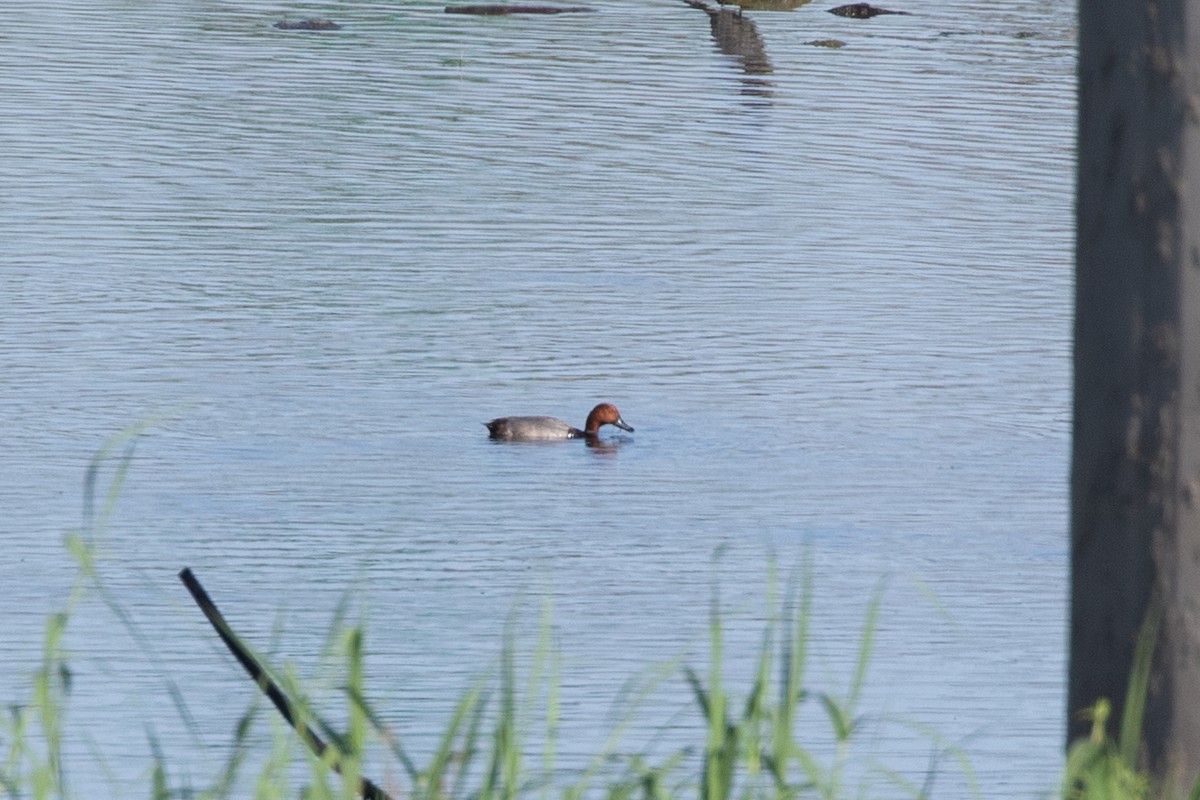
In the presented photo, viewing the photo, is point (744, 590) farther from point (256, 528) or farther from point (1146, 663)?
point (1146, 663)

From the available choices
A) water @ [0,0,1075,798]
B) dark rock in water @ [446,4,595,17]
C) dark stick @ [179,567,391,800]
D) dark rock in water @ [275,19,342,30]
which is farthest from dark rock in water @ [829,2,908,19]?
dark stick @ [179,567,391,800]

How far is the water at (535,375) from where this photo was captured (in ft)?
25.9

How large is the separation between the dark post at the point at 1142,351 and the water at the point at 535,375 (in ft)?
2.27

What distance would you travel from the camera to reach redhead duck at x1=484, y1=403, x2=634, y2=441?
428 inches

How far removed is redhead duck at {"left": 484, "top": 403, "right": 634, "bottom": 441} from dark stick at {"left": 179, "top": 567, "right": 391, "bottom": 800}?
7072mm

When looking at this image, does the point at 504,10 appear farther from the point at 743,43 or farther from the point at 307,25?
the point at 743,43

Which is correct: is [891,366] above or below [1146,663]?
below

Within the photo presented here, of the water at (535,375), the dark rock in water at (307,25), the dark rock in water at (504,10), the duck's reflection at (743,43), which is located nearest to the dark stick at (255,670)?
the water at (535,375)

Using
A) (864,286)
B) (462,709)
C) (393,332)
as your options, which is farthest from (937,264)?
(462,709)

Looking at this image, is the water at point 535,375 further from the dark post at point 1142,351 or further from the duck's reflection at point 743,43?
the dark post at point 1142,351

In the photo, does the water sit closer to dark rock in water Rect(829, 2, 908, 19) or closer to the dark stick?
the dark stick

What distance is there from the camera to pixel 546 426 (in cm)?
1097

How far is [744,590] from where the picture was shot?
8.81 meters

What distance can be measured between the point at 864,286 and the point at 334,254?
3.35 metres
